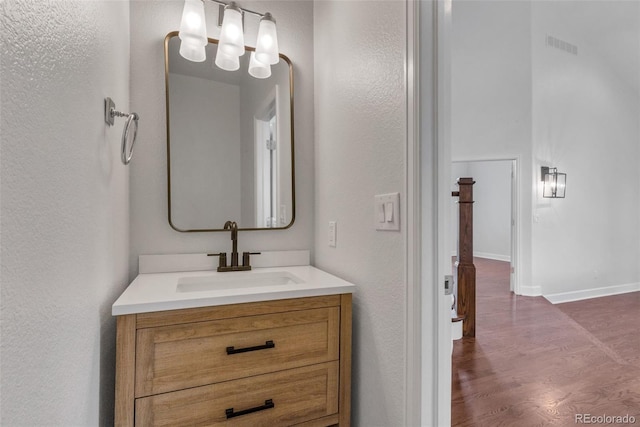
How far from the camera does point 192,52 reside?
156cm

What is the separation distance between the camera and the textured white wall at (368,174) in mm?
1126

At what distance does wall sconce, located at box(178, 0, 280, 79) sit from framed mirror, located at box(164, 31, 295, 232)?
82 millimetres

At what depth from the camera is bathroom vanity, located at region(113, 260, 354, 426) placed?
1041mm

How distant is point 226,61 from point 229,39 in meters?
0.10

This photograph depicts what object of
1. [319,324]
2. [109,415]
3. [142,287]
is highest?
[142,287]

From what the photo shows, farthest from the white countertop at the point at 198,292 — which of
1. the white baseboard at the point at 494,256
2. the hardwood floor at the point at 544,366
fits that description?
the white baseboard at the point at 494,256

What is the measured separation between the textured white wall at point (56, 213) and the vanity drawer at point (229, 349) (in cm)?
16

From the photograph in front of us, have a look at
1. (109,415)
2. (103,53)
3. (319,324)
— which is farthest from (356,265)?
(103,53)

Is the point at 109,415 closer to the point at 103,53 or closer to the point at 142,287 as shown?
the point at 142,287

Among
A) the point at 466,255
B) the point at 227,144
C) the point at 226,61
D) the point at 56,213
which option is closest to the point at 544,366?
the point at 466,255

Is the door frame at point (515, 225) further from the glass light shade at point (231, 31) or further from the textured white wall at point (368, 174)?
the glass light shade at point (231, 31)

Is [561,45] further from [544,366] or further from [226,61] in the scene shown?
[226,61]

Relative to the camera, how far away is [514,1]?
13.9 feet

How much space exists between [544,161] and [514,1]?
2064 millimetres
